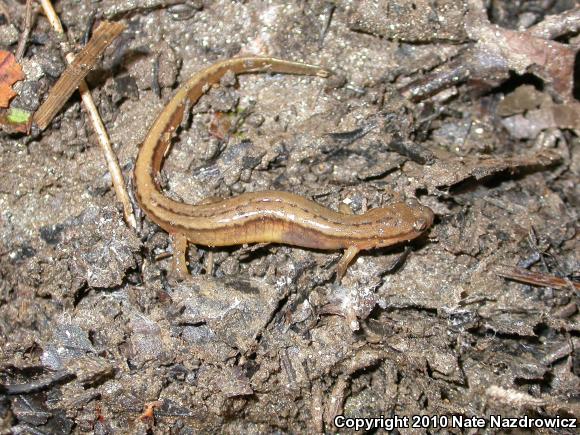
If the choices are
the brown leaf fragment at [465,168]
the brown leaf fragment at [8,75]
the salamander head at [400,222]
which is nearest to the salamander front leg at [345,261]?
the salamander head at [400,222]

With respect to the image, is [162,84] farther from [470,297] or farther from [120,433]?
[470,297]

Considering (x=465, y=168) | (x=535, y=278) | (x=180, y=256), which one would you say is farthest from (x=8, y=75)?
(x=535, y=278)

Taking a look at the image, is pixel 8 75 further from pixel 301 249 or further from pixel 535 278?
pixel 535 278

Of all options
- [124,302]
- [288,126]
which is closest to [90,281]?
[124,302]

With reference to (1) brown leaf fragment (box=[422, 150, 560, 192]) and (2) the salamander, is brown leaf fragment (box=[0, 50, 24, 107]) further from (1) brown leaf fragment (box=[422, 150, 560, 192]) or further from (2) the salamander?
(1) brown leaf fragment (box=[422, 150, 560, 192])

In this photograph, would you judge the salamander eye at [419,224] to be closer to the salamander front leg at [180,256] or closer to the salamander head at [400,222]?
the salamander head at [400,222]

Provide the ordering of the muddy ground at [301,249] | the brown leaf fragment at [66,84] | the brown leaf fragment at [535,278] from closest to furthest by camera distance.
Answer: the muddy ground at [301,249], the brown leaf fragment at [535,278], the brown leaf fragment at [66,84]
